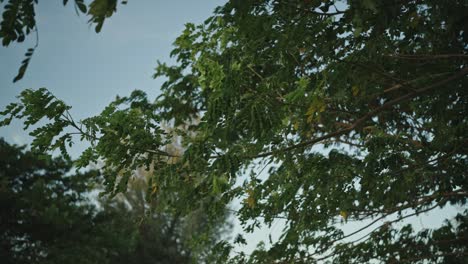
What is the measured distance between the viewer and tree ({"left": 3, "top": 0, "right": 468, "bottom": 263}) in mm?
3104

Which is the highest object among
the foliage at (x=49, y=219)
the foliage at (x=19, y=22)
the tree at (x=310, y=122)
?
the foliage at (x=49, y=219)

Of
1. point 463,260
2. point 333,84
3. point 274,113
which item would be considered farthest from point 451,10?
point 463,260

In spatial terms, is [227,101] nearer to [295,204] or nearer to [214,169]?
[214,169]

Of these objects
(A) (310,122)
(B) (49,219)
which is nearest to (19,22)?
(A) (310,122)

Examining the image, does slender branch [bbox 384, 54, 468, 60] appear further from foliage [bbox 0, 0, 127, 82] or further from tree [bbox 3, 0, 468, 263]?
foliage [bbox 0, 0, 127, 82]

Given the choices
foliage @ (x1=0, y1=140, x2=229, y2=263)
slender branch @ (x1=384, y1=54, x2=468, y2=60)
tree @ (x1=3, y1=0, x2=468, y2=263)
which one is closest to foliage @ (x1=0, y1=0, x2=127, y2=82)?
tree @ (x1=3, y1=0, x2=468, y2=263)

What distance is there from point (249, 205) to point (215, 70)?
209cm

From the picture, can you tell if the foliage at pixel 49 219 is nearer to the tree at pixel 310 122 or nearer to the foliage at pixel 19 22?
the tree at pixel 310 122

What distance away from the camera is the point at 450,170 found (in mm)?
5180

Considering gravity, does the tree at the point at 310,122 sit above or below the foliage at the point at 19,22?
above

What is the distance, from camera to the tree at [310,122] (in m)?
3.10

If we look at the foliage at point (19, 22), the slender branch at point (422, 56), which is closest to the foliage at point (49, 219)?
the slender branch at point (422, 56)

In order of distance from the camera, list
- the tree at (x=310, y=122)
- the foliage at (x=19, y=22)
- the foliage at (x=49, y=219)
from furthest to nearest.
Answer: the foliage at (x=49, y=219), the tree at (x=310, y=122), the foliage at (x=19, y=22)

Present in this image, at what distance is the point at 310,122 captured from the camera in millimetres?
3850
